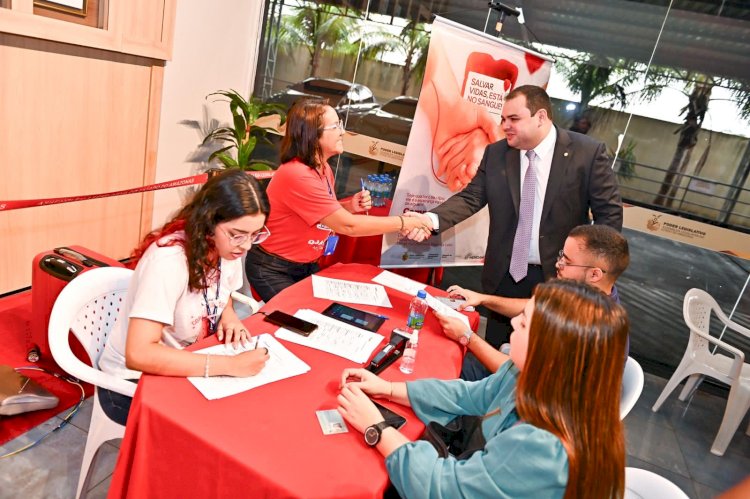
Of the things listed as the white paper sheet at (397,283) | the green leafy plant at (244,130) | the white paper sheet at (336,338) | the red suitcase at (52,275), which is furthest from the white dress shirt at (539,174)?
the green leafy plant at (244,130)

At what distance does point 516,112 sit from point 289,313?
163cm

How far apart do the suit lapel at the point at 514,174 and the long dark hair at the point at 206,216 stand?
1.62 metres

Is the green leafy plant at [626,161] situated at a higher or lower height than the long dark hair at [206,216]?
higher

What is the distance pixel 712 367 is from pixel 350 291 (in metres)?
2.80

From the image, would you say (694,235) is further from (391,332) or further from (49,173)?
(49,173)

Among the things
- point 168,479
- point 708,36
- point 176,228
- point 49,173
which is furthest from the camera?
point 708,36

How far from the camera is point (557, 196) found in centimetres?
272

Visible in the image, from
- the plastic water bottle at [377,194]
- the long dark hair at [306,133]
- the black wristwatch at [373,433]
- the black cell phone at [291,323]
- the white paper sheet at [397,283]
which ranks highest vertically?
the long dark hair at [306,133]

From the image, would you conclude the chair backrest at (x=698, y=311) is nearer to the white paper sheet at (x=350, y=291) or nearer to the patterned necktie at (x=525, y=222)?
the patterned necktie at (x=525, y=222)

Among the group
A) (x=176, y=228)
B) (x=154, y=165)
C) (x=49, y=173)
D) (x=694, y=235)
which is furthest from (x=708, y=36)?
(x=49, y=173)

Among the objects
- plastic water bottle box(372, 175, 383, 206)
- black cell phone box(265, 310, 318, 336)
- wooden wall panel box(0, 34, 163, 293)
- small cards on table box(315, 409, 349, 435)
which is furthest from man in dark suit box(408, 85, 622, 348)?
wooden wall panel box(0, 34, 163, 293)

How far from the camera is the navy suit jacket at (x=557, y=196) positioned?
268 cm

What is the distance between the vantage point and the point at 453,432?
1.53 metres

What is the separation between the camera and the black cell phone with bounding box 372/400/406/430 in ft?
4.54
